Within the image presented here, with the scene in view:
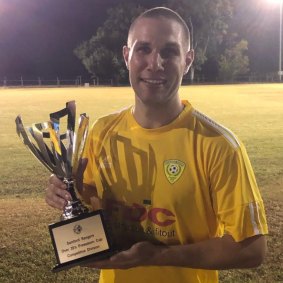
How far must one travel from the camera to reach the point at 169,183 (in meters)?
1.77

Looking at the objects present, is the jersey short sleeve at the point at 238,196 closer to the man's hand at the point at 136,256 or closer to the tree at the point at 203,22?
the man's hand at the point at 136,256

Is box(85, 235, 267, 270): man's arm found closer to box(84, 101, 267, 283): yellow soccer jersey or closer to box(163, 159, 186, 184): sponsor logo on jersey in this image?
box(84, 101, 267, 283): yellow soccer jersey

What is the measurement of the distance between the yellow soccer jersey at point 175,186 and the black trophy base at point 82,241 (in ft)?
0.52

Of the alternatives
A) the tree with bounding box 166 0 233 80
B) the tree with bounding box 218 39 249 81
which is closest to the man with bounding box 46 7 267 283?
the tree with bounding box 166 0 233 80

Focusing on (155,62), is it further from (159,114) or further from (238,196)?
(238,196)

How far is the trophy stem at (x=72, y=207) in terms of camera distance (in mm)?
1821

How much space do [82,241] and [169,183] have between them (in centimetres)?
38

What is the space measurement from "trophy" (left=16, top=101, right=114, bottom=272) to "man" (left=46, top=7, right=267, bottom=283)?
5 cm

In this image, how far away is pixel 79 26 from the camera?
5728 centimetres

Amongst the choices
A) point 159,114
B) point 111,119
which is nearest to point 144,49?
point 159,114

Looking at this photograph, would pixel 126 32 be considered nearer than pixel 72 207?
No

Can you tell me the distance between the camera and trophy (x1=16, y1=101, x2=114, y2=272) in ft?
5.66

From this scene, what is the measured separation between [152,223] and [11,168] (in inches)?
257

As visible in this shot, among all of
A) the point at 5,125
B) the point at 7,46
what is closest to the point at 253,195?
the point at 5,125
